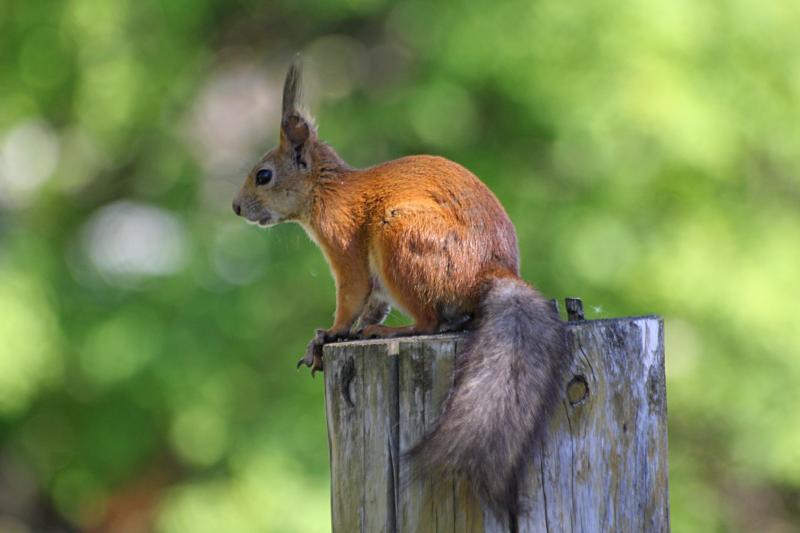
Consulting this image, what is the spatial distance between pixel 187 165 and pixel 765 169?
3.42 m

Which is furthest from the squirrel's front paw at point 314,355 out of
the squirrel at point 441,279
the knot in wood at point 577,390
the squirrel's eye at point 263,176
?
the knot in wood at point 577,390

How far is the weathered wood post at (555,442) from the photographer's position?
6.51 ft

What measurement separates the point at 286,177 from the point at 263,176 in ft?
0.30

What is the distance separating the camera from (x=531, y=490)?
1975mm

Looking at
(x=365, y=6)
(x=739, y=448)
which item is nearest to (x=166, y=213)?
(x=365, y=6)

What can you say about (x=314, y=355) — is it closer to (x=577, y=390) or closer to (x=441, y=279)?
(x=441, y=279)

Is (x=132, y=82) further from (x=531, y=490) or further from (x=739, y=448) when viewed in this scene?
(x=531, y=490)

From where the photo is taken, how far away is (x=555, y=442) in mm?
2023

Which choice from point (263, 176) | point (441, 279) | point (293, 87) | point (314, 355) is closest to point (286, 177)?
point (263, 176)

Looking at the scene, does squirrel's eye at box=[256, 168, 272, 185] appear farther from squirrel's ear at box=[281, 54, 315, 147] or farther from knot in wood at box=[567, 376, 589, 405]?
knot in wood at box=[567, 376, 589, 405]

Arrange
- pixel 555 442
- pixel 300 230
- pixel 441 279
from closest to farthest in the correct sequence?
1. pixel 555 442
2. pixel 441 279
3. pixel 300 230

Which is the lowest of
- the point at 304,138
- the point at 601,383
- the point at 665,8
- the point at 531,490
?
the point at 531,490

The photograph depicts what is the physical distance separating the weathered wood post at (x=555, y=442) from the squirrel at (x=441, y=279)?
0.04 metres

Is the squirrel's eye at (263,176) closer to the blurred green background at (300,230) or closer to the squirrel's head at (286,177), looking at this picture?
the squirrel's head at (286,177)
